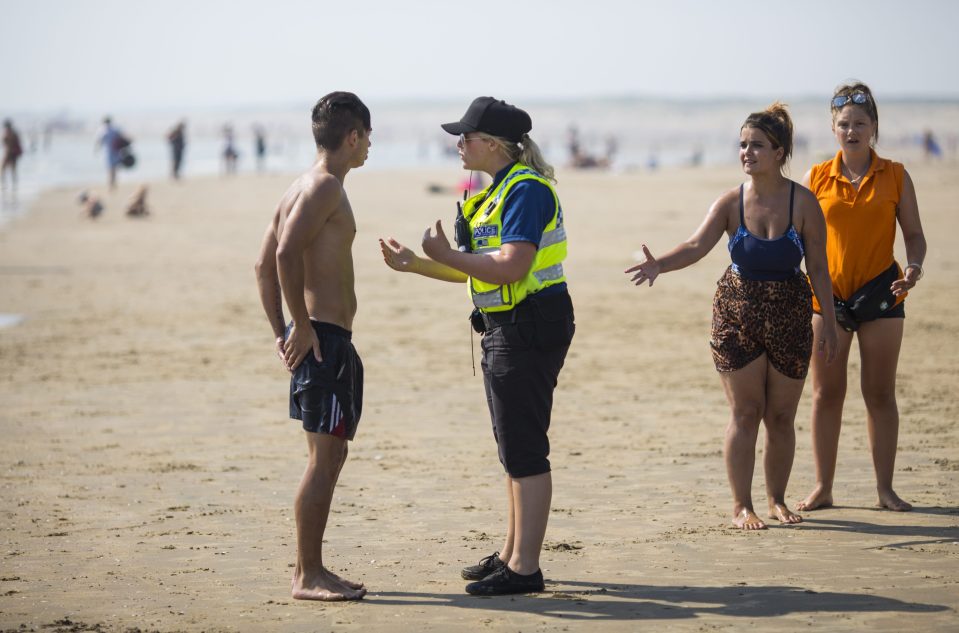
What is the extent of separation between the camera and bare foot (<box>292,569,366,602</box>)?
4750 mm

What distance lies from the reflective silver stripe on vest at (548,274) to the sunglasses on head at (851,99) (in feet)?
6.92

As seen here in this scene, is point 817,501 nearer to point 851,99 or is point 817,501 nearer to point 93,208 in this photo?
point 851,99

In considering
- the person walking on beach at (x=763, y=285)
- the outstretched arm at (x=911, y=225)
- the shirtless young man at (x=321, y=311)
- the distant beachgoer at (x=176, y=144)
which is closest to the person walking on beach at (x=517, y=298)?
the shirtless young man at (x=321, y=311)

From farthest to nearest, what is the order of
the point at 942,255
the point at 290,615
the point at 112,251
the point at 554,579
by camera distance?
1. the point at 112,251
2. the point at 942,255
3. the point at 554,579
4. the point at 290,615

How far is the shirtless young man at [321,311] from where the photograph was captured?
15.2 feet

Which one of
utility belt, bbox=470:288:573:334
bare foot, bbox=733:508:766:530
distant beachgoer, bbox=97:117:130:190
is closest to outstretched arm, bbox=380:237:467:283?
utility belt, bbox=470:288:573:334

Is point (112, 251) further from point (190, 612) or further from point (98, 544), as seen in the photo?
point (190, 612)

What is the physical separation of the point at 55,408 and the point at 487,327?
524cm

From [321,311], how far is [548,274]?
36.5 inches

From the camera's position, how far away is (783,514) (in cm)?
587

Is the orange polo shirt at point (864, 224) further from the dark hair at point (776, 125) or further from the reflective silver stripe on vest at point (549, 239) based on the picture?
the reflective silver stripe on vest at point (549, 239)

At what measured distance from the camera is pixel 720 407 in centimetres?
877

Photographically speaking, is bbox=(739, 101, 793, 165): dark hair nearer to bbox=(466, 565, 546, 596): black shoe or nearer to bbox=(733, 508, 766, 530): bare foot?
bbox=(733, 508, 766, 530): bare foot

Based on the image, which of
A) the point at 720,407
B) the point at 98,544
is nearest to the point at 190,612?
the point at 98,544
